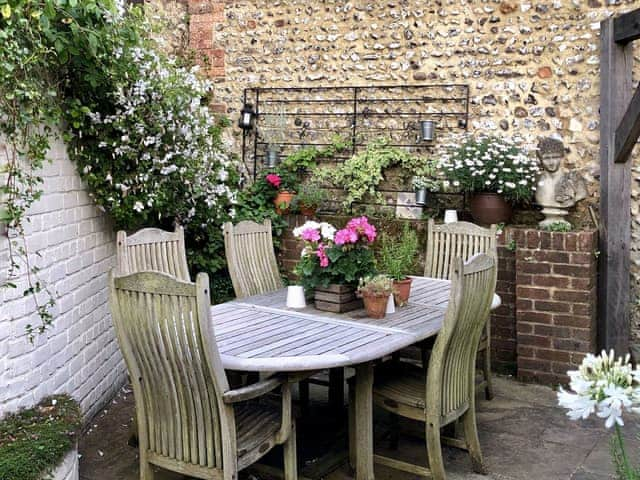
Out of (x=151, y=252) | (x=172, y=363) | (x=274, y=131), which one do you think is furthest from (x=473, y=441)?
(x=274, y=131)

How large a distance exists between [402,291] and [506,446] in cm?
99

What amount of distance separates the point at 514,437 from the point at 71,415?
224cm

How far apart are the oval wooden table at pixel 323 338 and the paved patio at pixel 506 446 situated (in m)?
0.49

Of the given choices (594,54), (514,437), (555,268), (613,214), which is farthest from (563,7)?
(514,437)

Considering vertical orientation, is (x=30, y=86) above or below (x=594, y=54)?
below

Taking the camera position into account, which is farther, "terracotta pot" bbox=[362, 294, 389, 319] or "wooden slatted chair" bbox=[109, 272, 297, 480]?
"terracotta pot" bbox=[362, 294, 389, 319]

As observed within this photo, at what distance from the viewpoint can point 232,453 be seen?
2467mm

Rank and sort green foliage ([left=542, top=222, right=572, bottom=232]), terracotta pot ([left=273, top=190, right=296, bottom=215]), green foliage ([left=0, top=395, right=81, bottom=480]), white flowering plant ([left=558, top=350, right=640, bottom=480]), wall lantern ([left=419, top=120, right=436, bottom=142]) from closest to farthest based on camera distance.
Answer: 1. white flowering plant ([left=558, top=350, right=640, bottom=480])
2. green foliage ([left=0, top=395, right=81, bottom=480])
3. green foliage ([left=542, top=222, right=572, bottom=232])
4. wall lantern ([left=419, top=120, right=436, bottom=142])
5. terracotta pot ([left=273, top=190, right=296, bottom=215])

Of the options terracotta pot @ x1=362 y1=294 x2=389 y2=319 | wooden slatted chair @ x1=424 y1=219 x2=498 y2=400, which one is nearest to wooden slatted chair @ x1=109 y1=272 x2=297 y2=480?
terracotta pot @ x1=362 y1=294 x2=389 y2=319

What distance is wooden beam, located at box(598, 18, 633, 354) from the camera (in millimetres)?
4660

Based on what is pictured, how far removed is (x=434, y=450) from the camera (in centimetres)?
298

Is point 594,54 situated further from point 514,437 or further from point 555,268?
point 514,437

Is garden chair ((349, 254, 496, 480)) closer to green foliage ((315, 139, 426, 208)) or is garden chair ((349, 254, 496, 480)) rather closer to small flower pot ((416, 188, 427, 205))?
small flower pot ((416, 188, 427, 205))

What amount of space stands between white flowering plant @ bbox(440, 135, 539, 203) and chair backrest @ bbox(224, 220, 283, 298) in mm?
1489
